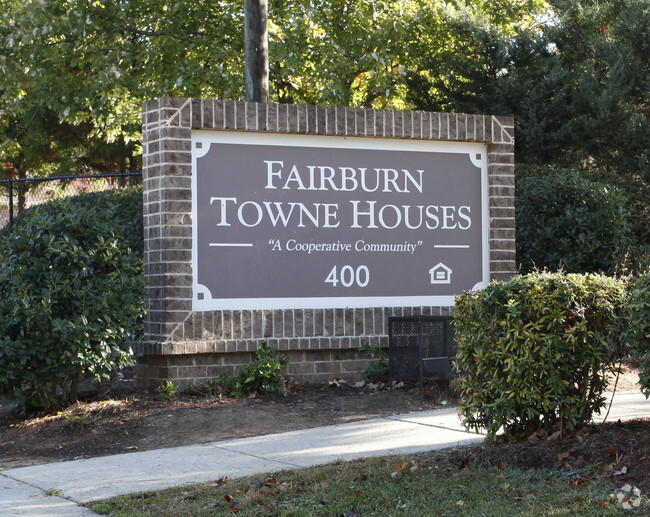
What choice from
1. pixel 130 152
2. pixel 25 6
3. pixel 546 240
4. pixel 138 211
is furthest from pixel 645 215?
pixel 130 152

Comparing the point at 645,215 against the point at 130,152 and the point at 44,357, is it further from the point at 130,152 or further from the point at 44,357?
the point at 130,152

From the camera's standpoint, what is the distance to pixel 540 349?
531 centimetres

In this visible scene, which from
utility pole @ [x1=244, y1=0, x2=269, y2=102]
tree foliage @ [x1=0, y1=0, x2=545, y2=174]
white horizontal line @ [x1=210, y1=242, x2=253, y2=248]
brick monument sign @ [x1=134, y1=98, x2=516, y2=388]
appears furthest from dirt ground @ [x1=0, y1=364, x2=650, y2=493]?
tree foliage @ [x1=0, y1=0, x2=545, y2=174]

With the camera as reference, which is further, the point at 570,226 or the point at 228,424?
the point at 570,226

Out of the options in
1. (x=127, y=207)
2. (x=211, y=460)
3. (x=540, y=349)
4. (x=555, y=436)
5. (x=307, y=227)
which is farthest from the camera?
(x=127, y=207)

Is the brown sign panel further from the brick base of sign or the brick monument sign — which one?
the brick base of sign

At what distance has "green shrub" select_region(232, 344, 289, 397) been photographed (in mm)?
8031

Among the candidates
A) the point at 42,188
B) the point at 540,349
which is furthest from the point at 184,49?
the point at 540,349

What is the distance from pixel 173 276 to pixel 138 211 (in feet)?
14.7

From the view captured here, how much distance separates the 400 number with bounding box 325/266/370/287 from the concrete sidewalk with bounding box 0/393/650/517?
199 centimetres

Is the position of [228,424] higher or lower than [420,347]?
lower

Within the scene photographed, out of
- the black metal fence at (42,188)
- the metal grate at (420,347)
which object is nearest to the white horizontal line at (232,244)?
the metal grate at (420,347)

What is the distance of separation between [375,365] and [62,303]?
3.17 meters

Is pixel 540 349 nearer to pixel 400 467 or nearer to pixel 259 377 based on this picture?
pixel 400 467
